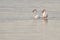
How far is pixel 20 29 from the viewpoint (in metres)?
9.55

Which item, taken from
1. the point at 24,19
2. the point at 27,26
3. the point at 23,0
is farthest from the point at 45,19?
the point at 23,0

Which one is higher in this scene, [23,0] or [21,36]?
[23,0]

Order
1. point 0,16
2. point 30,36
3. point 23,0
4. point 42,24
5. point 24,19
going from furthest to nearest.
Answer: point 23,0 → point 0,16 → point 24,19 → point 42,24 → point 30,36

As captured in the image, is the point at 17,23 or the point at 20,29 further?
the point at 17,23

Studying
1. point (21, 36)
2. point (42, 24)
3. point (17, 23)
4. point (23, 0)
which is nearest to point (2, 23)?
point (17, 23)

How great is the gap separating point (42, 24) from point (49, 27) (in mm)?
498

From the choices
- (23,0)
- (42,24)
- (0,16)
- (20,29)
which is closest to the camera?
(20,29)

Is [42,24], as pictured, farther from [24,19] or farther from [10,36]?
[10,36]

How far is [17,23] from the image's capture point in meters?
10.4

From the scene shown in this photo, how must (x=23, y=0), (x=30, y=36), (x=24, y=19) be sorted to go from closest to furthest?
(x=30, y=36)
(x=24, y=19)
(x=23, y=0)

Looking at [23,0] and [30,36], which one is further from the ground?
[23,0]

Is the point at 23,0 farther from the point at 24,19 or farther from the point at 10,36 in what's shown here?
the point at 10,36

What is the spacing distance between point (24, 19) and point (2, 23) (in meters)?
0.84

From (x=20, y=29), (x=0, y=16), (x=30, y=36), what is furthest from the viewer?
(x=0, y=16)
